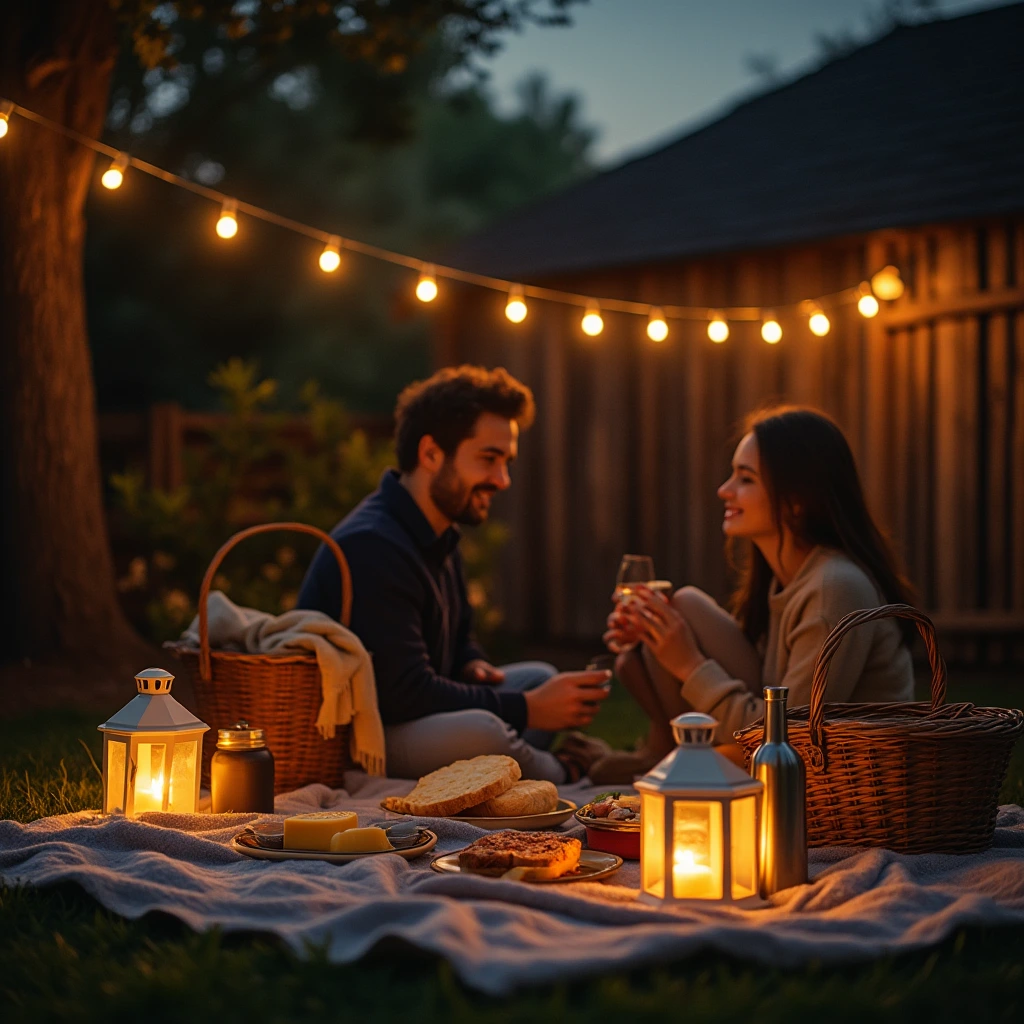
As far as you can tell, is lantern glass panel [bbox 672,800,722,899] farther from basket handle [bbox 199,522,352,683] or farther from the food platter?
basket handle [bbox 199,522,352,683]

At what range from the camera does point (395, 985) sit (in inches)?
86.4

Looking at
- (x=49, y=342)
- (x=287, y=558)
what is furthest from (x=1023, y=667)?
(x=49, y=342)

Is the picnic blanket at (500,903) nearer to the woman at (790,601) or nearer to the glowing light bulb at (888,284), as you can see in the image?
the woman at (790,601)

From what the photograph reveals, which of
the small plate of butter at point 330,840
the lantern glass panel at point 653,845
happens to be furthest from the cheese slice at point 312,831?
the lantern glass panel at point 653,845

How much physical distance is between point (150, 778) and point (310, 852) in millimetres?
648

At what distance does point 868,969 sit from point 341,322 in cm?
1633

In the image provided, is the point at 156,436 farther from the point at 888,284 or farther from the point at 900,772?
the point at 900,772

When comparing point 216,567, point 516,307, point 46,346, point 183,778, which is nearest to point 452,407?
point 516,307

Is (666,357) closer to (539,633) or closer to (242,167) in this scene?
(539,633)

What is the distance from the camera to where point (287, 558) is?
7.29 m

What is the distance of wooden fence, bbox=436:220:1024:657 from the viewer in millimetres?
7000

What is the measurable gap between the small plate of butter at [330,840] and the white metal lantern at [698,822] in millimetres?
685

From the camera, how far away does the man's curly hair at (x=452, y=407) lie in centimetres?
466

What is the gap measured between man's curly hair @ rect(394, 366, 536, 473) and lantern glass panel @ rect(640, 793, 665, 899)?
2223 millimetres
